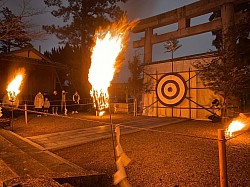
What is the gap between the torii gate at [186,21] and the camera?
13.0 metres

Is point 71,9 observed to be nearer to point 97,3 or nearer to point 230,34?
point 97,3

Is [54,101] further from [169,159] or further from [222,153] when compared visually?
[222,153]

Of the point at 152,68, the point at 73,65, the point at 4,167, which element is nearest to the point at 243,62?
the point at 152,68

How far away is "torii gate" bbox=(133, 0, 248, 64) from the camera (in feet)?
42.7

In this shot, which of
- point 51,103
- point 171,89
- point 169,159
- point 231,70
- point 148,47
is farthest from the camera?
point 51,103

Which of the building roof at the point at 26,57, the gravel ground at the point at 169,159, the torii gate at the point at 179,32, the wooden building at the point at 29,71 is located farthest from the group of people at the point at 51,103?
the gravel ground at the point at 169,159

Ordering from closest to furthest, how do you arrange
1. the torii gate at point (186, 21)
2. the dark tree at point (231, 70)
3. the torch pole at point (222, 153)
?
the torch pole at point (222, 153)
the dark tree at point (231, 70)
the torii gate at point (186, 21)

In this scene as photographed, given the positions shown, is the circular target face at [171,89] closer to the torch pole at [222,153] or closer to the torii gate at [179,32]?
the torii gate at [179,32]

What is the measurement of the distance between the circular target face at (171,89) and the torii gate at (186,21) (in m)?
2.27

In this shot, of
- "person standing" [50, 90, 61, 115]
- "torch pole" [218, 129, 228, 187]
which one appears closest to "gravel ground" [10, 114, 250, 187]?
"torch pole" [218, 129, 228, 187]

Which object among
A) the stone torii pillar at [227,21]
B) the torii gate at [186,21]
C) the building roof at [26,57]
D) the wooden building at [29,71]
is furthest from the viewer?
the wooden building at [29,71]

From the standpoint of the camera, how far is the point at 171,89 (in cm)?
1581

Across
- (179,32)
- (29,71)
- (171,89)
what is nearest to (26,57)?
(29,71)

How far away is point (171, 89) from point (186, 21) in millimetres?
4829
